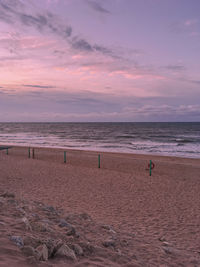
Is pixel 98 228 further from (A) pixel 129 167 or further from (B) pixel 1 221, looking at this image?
(A) pixel 129 167

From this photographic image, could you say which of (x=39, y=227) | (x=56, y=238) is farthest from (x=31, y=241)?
(x=39, y=227)

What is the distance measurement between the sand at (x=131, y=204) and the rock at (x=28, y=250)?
2.9 inches

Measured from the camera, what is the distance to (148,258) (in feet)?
14.5

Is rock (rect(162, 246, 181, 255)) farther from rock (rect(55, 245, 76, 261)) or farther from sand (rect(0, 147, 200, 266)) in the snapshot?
rock (rect(55, 245, 76, 261))

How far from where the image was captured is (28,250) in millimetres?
3314

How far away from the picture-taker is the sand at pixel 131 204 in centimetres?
465

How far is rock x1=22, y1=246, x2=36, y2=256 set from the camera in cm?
325

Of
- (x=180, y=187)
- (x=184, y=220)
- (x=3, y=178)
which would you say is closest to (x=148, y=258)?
(x=184, y=220)

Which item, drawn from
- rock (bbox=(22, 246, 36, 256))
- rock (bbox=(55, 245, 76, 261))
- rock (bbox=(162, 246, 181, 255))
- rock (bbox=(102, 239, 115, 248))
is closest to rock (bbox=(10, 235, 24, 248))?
rock (bbox=(22, 246, 36, 256))

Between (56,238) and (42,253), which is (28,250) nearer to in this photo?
(42,253)

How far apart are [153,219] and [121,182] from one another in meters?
5.60

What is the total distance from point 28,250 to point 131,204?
21.3 feet

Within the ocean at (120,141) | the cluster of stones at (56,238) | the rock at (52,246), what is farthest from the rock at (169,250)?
the ocean at (120,141)

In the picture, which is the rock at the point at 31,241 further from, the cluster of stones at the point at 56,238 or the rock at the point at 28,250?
the rock at the point at 28,250
